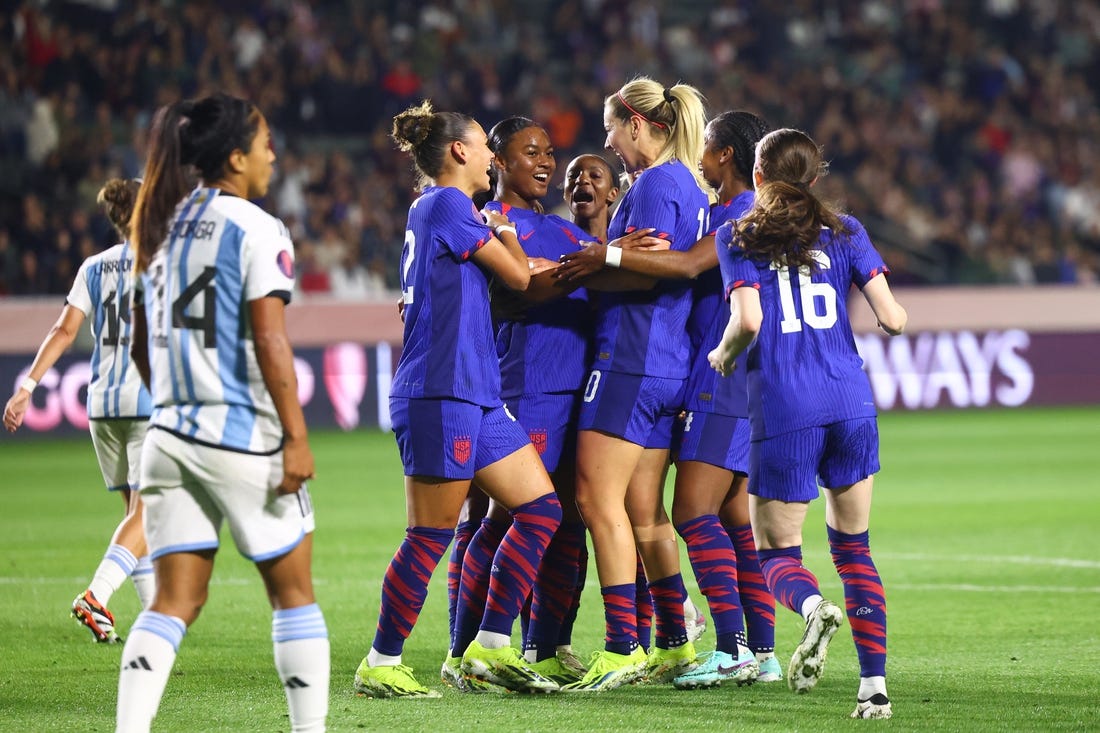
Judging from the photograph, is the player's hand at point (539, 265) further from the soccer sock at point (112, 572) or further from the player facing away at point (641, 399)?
the soccer sock at point (112, 572)

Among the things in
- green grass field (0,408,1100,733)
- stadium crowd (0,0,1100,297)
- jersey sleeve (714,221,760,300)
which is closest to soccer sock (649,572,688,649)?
green grass field (0,408,1100,733)

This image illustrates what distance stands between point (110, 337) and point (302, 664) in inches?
136

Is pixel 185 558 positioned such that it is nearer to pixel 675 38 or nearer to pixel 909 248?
pixel 909 248

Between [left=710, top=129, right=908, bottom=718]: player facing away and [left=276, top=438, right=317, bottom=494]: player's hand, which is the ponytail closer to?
[left=276, top=438, right=317, bottom=494]: player's hand

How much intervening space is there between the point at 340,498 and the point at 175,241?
28.4 ft

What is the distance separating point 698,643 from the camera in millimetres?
7121

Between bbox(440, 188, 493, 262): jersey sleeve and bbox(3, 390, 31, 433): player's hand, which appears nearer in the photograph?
bbox(440, 188, 493, 262): jersey sleeve

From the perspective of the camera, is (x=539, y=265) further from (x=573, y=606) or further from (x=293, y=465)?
(x=293, y=465)

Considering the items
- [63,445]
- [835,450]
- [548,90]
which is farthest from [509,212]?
[548,90]

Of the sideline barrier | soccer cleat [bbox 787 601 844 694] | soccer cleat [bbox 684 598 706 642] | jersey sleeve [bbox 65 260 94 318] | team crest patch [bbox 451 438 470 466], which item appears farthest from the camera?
the sideline barrier

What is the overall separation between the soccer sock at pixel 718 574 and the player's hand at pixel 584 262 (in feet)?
3.52

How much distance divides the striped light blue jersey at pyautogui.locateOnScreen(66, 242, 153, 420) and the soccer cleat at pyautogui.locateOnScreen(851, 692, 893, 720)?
3667mm

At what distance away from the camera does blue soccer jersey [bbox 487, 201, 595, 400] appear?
6090 millimetres

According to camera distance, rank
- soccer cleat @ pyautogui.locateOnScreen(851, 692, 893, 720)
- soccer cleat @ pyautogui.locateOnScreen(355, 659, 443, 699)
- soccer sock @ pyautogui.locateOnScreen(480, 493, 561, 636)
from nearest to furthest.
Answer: soccer cleat @ pyautogui.locateOnScreen(851, 692, 893, 720) → soccer cleat @ pyautogui.locateOnScreen(355, 659, 443, 699) → soccer sock @ pyautogui.locateOnScreen(480, 493, 561, 636)
